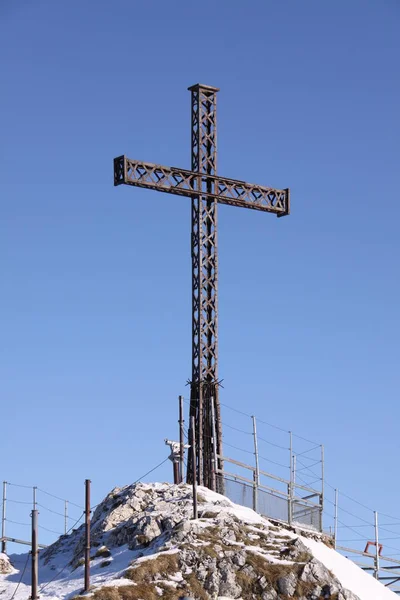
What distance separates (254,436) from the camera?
231ft

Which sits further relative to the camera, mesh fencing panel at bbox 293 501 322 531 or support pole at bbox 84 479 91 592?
mesh fencing panel at bbox 293 501 322 531

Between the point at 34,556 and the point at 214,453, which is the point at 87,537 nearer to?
the point at 34,556

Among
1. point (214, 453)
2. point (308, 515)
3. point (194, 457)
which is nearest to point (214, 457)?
point (214, 453)

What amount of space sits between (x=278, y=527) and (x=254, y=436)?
18.7 feet

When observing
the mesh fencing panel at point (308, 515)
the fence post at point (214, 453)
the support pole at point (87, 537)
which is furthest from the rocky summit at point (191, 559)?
the mesh fencing panel at point (308, 515)

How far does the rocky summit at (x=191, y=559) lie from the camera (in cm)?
5903

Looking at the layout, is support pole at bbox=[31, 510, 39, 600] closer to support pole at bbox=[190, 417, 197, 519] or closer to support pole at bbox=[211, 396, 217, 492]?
support pole at bbox=[190, 417, 197, 519]

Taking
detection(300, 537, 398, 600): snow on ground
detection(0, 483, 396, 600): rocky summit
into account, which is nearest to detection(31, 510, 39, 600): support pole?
detection(0, 483, 396, 600): rocky summit

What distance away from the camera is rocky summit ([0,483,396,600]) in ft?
194

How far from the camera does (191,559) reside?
197ft

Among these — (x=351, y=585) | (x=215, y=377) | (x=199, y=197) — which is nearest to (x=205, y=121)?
(x=199, y=197)

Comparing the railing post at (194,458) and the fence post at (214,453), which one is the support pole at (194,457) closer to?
the railing post at (194,458)

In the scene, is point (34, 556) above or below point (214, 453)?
below

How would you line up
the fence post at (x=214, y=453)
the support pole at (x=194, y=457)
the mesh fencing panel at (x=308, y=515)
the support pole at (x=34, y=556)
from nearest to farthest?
the support pole at (x=34, y=556) < the support pole at (x=194, y=457) < the fence post at (x=214, y=453) < the mesh fencing panel at (x=308, y=515)
